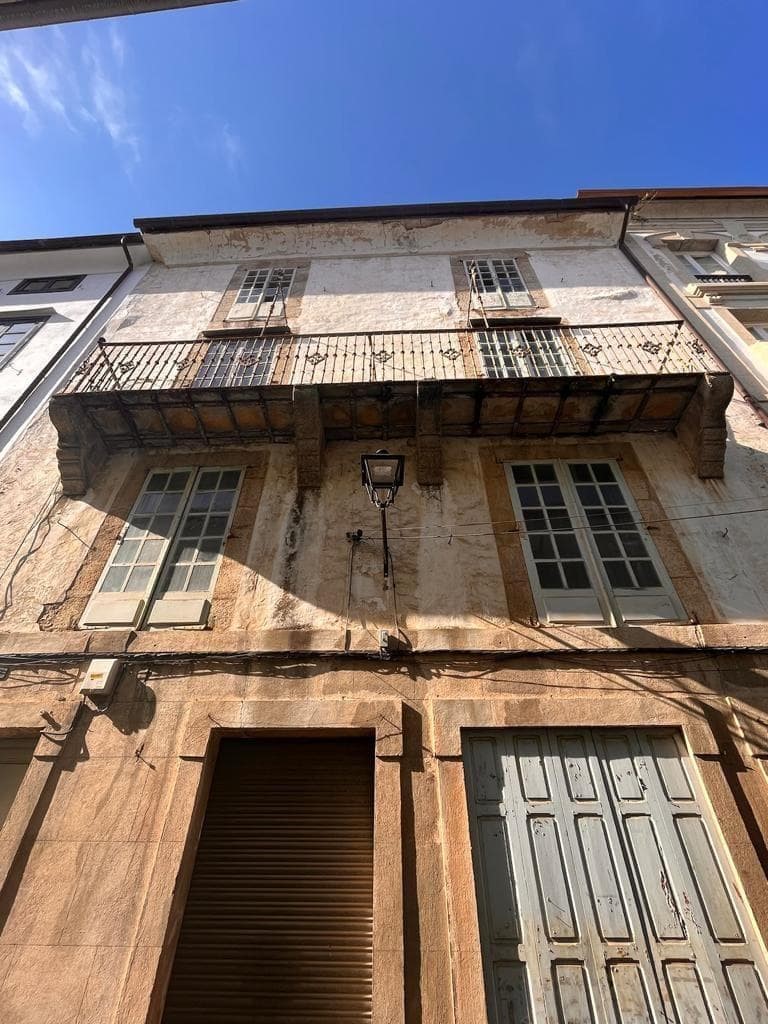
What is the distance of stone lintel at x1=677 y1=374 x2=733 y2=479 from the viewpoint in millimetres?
6844

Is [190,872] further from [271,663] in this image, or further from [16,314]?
[16,314]

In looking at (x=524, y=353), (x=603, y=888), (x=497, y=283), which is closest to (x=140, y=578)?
(x=603, y=888)

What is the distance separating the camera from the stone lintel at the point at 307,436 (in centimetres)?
713

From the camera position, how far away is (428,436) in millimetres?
7199

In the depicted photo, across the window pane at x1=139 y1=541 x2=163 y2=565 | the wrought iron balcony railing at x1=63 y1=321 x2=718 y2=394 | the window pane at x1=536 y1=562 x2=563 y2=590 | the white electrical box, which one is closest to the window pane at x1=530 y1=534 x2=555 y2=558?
the window pane at x1=536 y1=562 x2=563 y2=590

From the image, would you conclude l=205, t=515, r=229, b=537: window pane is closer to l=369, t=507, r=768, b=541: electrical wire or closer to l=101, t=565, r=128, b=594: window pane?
l=101, t=565, r=128, b=594: window pane

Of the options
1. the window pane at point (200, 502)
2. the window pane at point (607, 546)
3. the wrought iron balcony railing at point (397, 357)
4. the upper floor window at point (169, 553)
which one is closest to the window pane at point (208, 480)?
the upper floor window at point (169, 553)

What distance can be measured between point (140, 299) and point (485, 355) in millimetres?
7837

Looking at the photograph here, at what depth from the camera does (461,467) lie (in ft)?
24.1

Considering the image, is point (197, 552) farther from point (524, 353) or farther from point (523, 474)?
point (524, 353)

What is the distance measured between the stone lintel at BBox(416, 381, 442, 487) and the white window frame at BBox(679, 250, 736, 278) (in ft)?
27.5

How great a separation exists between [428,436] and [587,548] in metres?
2.55

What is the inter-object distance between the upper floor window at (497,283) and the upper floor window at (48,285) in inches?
367

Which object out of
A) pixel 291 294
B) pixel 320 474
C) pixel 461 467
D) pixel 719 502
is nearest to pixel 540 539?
pixel 461 467
